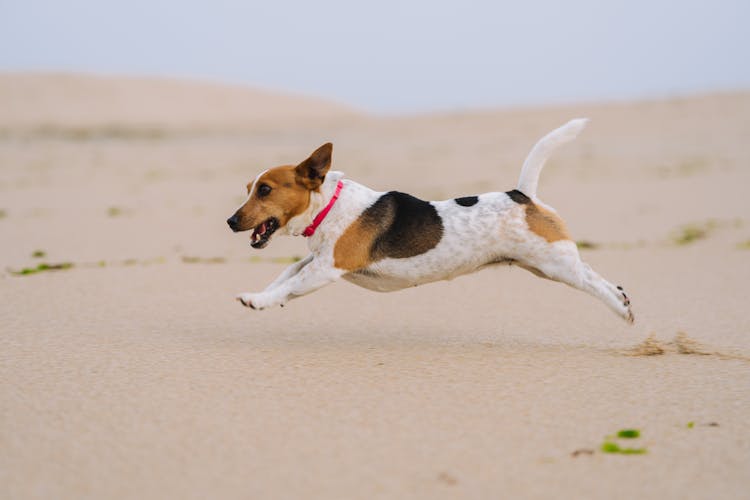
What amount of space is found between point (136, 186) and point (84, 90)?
34.8 metres

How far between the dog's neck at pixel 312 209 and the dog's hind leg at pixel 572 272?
1.31m

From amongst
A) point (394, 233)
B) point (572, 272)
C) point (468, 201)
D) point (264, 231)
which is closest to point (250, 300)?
point (264, 231)

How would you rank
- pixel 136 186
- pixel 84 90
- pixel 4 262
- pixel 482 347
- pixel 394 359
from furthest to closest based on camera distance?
pixel 84 90 < pixel 136 186 < pixel 4 262 < pixel 482 347 < pixel 394 359

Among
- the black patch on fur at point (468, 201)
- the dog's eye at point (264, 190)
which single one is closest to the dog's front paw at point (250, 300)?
the dog's eye at point (264, 190)

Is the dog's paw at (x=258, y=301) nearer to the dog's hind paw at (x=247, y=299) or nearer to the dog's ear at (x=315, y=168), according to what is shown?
the dog's hind paw at (x=247, y=299)

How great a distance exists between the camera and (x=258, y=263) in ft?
26.7

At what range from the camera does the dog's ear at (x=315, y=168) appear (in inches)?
198

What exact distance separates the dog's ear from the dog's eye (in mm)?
198

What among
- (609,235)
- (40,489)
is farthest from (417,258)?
(609,235)

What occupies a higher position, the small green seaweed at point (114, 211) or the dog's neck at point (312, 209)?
the dog's neck at point (312, 209)

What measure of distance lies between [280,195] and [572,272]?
1.90 metres

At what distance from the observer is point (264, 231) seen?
5.14 metres

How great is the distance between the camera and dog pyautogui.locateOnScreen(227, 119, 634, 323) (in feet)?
16.6

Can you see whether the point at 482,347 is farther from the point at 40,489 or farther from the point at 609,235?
the point at 609,235
